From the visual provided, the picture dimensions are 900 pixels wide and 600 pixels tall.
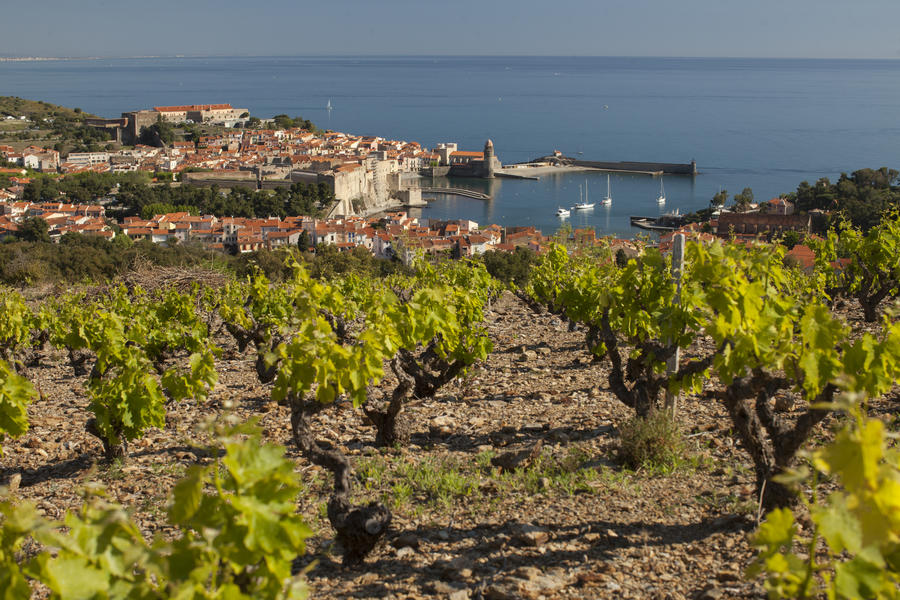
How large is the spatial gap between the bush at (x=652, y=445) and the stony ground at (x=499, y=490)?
0.07 m

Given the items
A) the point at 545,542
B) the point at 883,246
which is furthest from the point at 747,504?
the point at 883,246

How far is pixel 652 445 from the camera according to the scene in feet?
14.1

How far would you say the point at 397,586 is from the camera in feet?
10.3

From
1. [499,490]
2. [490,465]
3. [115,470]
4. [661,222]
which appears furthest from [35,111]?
[499,490]

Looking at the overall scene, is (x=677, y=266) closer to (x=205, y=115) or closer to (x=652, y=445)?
(x=652, y=445)

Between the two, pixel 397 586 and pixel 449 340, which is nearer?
pixel 397 586

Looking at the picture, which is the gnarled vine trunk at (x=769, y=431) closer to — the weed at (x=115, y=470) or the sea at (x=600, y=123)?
the weed at (x=115, y=470)

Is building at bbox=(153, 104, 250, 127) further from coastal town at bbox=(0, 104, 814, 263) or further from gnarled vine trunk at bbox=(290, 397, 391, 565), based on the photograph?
gnarled vine trunk at bbox=(290, 397, 391, 565)

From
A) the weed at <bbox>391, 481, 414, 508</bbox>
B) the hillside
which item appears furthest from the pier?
the weed at <bbox>391, 481, 414, 508</bbox>

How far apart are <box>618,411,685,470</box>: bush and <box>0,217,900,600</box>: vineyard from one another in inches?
0.5

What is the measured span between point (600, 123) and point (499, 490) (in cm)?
10667

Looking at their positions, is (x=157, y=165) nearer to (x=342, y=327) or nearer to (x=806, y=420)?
(x=342, y=327)

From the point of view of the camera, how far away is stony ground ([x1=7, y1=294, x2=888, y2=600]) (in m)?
3.11

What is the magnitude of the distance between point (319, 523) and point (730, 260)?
2386mm
